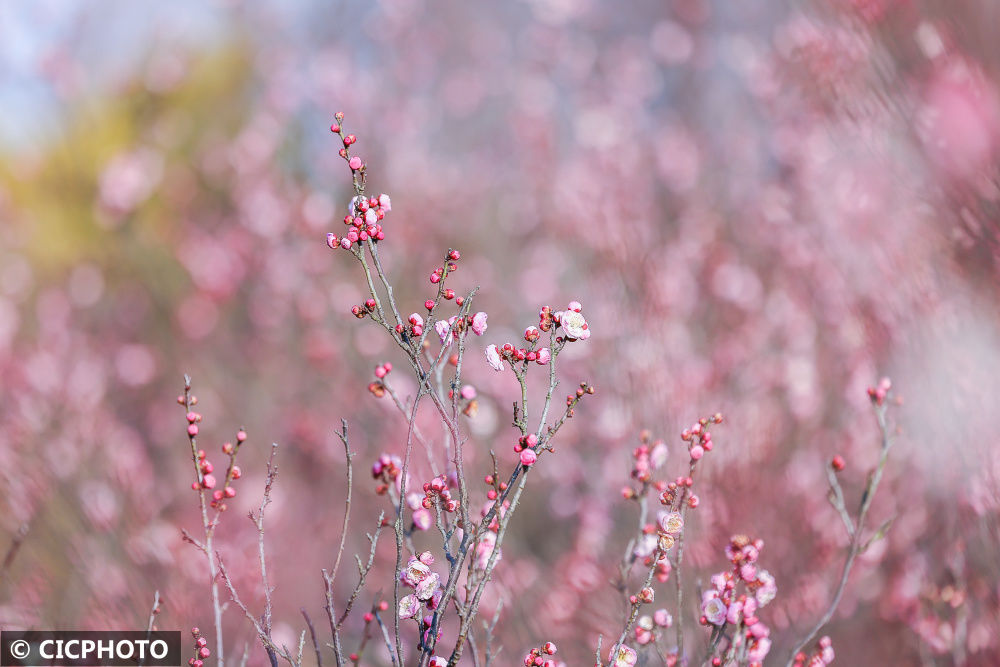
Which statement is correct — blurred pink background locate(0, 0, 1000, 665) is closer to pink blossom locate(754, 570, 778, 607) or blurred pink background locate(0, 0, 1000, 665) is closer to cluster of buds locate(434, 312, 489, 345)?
pink blossom locate(754, 570, 778, 607)

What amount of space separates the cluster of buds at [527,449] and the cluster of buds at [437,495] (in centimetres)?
15

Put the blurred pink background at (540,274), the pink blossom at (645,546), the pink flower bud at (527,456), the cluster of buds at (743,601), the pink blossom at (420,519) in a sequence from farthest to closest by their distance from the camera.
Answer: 1. the blurred pink background at (540,274)
2. the pink blossom at (645,546)
3. the pink blossom at (420,519)
4. the cluster of buds at (743,601)
5. the pink flower bud at (527,456)

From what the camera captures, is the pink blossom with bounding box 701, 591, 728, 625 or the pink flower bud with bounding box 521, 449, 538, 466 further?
the pink blossom with bounding box 701, 591, 728, 625

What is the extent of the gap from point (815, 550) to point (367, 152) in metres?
4.39

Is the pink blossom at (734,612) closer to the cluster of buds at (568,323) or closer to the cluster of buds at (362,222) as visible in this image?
the cluster of buds at (568,323)

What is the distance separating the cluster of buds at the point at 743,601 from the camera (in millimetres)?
1169

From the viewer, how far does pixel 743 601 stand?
1171 mm

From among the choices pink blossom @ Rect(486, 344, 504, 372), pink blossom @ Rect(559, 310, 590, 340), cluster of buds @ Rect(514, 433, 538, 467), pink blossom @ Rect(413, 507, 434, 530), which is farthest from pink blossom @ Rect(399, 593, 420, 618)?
pink blossom @ Rect(559, 310, 590, 340)

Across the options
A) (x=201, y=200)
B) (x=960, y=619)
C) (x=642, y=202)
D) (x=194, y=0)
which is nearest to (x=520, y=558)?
(x=960, y=619)

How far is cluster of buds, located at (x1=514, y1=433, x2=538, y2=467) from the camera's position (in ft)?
3.51

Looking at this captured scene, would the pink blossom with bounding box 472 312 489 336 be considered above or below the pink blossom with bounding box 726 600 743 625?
above

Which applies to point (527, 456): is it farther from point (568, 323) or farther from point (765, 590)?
point (765, 590)

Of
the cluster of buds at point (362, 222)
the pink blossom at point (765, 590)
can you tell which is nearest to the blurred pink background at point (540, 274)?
the pink blossom at point (765, 590)

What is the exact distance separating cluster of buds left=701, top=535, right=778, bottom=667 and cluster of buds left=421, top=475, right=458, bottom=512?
0.49 m
